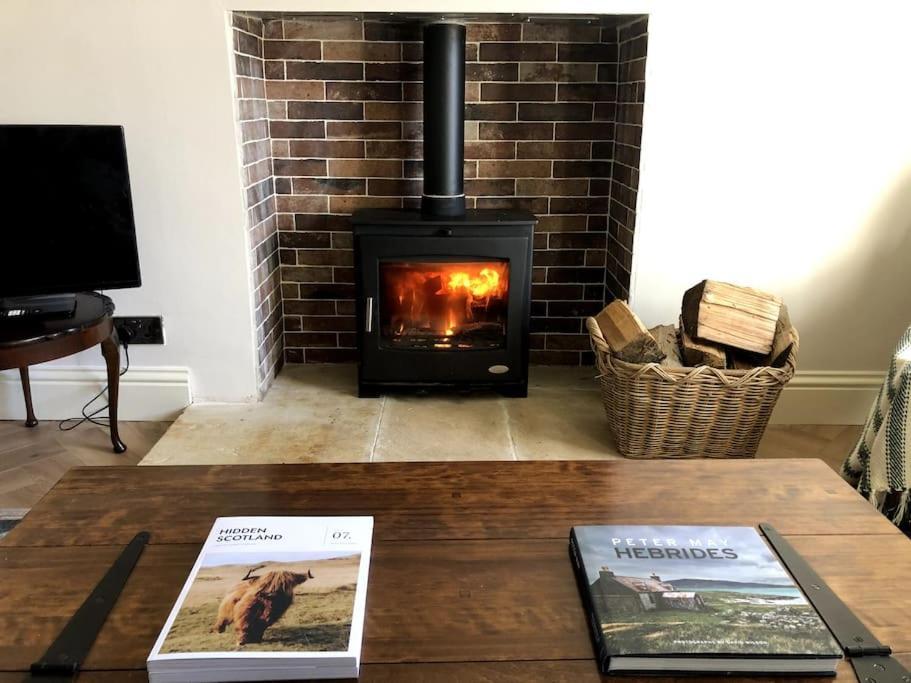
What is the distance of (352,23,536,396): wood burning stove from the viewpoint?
2.59 meters

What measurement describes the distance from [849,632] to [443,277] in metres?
1.97

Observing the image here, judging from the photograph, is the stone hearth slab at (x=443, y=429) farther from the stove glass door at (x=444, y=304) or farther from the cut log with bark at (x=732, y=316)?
the cut log with bark at (x=732, y=316)

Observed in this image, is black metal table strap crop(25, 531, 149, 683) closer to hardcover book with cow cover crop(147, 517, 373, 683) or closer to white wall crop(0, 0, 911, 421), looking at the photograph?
hardcover book with cow cover crop(147, 517, 373, 683)

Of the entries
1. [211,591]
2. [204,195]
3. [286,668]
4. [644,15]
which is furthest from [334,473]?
[644,15]

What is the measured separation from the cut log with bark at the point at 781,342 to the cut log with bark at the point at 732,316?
2 centimetres

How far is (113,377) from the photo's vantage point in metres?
2.41

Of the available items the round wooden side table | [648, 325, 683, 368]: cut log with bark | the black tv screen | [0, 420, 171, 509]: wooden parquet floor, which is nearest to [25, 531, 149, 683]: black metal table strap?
the round wooden side table

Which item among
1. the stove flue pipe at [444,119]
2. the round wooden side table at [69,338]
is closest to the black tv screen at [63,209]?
the round wooden side table at [69,338]

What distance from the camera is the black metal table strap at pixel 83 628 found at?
2.83 ft

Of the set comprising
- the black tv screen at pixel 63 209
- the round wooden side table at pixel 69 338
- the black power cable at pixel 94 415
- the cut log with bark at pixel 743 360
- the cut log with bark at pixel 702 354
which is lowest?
the black power cable at pixel 94 415

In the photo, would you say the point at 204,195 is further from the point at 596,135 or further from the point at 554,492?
the point at 554,492

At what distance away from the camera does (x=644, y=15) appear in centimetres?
245

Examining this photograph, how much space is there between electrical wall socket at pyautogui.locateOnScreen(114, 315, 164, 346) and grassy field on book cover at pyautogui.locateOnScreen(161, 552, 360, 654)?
1.83 metres

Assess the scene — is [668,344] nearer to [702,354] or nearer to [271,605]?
[702,354]
